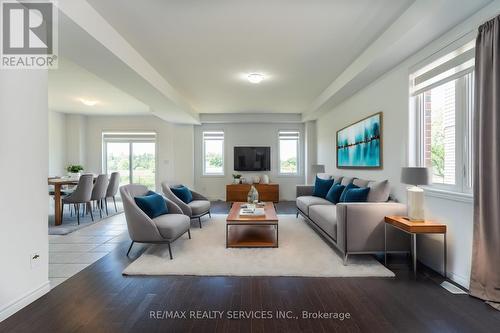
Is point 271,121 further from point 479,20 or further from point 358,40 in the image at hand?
point 479,20

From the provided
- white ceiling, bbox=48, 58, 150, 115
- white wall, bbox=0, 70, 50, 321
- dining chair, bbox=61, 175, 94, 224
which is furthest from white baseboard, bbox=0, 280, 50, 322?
white ceiling, bbox=48, 58, 150, 115

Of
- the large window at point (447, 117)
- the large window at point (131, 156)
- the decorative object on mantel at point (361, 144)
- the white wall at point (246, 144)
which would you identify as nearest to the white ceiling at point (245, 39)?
the large window at point (447, 117)

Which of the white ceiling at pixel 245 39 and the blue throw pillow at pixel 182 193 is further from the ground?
the white ceiling at pixel 245 39

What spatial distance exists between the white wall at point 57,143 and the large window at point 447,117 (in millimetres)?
8960

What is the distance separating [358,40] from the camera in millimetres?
3213

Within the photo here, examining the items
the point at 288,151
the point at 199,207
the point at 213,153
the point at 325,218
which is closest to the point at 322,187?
the point at 325,218

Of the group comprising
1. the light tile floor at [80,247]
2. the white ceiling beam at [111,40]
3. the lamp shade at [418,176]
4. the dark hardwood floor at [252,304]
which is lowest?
the dark hardwood floor at [252,304]

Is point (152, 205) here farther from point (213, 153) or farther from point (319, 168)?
point (213, 153)

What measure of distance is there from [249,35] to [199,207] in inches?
116

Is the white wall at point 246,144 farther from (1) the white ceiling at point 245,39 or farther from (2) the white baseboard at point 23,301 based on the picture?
(2) the white baseboard at point 23,301

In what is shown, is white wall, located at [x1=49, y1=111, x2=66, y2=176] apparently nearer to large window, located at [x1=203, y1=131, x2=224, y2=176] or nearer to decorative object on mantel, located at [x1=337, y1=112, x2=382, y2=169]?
large window, located at [x1=203, y1=131, x2=224, y2=176]

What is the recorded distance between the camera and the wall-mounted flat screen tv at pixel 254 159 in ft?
26.7

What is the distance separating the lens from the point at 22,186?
82.8 inches

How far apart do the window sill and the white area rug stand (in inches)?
39.1
